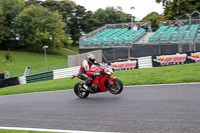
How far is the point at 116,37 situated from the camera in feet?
89.9

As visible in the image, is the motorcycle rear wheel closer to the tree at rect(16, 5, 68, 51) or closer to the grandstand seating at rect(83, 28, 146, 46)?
the grandstand seating at rect(83, 28, 146, 46)

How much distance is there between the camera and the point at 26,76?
76.8 ft

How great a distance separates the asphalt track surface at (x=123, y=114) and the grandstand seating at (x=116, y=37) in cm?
1692

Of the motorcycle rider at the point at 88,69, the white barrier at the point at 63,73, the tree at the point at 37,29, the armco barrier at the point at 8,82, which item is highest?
the tree at the point at 37,29

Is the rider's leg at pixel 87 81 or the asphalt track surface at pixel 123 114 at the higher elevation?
the rider's leg at pixel 87 81

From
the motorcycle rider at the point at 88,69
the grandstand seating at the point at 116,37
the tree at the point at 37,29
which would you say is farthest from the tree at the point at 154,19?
the motorcycle rider at the point at 88,69

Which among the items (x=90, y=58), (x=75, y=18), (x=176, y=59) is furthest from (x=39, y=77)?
(x=75, y=18)

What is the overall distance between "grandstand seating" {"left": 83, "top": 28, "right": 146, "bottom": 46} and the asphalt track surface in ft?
55.5

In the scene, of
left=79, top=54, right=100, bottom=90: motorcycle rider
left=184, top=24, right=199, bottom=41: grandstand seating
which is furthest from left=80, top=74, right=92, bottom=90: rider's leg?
left=184, top=24, right=199, bottom=41: grandstand seating

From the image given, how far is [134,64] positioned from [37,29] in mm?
43827

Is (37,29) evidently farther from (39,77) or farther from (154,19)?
(39,77)

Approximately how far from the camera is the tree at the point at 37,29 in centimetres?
5865

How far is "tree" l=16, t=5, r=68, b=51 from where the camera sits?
58.7 metres

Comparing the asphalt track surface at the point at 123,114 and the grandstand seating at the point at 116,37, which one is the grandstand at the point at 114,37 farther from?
the asphalt track surface at the point at 123,114
